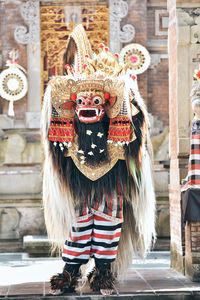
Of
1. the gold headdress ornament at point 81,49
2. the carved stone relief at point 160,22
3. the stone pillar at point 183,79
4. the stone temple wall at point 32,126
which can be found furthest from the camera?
the carved stone relief at point 160,22

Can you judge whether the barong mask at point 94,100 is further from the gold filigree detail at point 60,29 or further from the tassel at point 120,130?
the gold filigree detail at point 60,29

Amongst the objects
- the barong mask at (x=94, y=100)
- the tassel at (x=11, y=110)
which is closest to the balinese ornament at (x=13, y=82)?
the tassel at (x=11, y=110)

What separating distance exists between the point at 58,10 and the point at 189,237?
254 inches

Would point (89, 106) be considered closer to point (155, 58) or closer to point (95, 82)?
point (95, 82)

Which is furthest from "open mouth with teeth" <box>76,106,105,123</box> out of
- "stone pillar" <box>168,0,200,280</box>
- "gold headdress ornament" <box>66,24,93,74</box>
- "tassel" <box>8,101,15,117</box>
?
"tassel" <box>8,101,15,117</box>

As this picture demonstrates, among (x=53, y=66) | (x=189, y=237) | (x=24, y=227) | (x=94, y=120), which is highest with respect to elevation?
(x=53, y=66)

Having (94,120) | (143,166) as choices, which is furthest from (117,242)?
(94,120)

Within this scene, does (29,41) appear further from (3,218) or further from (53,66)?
(3,218)

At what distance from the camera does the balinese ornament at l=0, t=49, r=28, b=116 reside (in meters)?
10.9

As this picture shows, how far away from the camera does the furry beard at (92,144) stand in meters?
5.22

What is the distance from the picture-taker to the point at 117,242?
17.4 ft

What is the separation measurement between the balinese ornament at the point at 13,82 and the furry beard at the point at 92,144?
18.9 feet

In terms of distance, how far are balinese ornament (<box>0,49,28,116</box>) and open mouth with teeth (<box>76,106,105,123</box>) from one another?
5730 mm

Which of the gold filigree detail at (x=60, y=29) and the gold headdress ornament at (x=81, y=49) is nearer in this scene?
the gold headdress ornament at (x=81, y=49)
